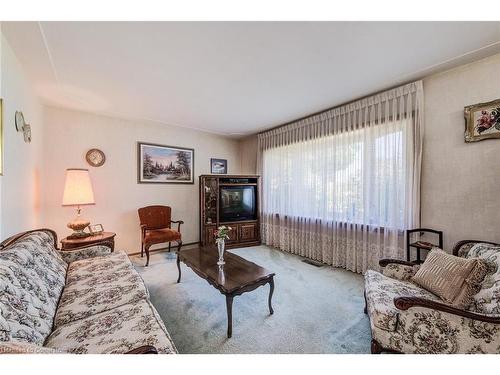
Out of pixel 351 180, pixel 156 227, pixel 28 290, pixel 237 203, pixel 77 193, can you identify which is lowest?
pixel 156 227

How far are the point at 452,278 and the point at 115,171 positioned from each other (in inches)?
180

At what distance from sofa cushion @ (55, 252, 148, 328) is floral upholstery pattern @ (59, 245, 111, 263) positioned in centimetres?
14

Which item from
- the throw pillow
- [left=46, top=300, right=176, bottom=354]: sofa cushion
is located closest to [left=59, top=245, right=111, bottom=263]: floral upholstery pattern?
[left=46, top=300, right=176, bottom=354]: sofa cushion

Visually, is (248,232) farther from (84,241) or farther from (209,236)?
(84,241)

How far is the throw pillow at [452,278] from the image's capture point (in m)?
1.42

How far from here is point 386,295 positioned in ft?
5.32

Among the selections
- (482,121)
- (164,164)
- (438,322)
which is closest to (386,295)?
A: (438,322)

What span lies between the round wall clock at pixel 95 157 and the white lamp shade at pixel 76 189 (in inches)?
25.8

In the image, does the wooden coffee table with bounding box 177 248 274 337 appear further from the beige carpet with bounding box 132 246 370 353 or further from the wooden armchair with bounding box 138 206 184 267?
the wooden armchair with bounding box 138 206 184 267

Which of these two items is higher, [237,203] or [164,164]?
[164,164]

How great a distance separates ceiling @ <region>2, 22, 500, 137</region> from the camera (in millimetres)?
1653

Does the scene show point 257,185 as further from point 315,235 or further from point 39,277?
point 39,277

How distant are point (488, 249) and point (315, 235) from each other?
213 cm
